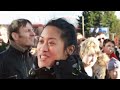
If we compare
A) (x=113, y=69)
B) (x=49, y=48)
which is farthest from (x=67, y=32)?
(x=113, y=69)

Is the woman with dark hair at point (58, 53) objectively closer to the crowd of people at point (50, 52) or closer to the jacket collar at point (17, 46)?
the crowd of people at point (50, 52)

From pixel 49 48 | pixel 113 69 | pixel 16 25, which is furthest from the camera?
pixel 113 69

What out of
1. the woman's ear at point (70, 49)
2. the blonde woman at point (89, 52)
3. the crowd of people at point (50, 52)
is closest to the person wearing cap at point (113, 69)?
the crowd of people at point (50, 52)

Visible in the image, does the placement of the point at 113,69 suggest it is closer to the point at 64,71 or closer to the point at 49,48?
the point at 64,71

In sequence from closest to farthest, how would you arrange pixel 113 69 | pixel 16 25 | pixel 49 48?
pixel 49 48, pixel 16 25, pixel 113 69

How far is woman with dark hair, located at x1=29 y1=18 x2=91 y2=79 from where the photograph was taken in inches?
238

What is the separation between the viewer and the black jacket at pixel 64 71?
6082 millimetres

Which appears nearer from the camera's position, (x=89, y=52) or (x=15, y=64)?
(x=15, y=64)

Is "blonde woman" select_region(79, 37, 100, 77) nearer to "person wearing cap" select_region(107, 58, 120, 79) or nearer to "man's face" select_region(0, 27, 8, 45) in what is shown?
"person wearing cap" select_region(107, 58, 120, 79)

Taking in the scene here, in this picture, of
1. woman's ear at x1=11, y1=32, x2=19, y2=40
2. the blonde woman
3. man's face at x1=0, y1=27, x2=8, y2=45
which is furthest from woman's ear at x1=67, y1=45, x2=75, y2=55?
man's face at x1=0, y1=27, x2=8, y2=45

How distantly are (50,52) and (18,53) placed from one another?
49cm

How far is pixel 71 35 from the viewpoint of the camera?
20.1 ft

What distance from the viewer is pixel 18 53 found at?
19.8 feet
